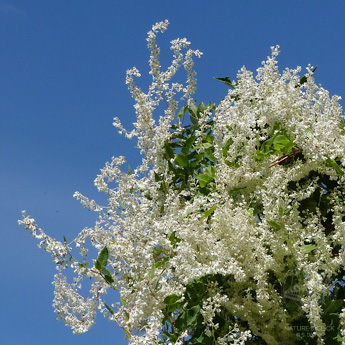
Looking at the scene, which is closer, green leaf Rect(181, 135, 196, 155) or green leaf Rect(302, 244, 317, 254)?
green leaf Rect(302, 244, 317, 254)

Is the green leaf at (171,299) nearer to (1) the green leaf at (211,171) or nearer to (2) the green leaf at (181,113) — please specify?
(1) the green leaf at (211,171)

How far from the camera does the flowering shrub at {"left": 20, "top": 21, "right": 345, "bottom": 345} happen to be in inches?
126

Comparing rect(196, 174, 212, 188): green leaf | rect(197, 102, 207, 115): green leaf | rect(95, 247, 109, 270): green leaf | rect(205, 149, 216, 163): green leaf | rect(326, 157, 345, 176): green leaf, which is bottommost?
rect(326, 157, 345, 176): green leaf

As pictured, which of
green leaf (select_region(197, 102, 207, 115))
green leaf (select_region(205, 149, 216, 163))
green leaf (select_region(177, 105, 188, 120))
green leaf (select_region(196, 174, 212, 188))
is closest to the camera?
green leaf (select_region(196, 174, 212, 188))

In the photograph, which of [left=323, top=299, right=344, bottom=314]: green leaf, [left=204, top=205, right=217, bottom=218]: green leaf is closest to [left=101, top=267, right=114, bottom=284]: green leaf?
[left=204, top=205, right=217, bottom=218]: green leaf

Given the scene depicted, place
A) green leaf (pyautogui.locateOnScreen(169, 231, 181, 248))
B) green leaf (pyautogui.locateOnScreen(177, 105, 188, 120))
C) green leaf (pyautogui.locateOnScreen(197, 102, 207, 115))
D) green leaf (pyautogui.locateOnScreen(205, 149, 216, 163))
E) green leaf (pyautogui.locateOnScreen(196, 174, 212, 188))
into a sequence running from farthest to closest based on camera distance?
green leaf (pyautogui.locateOnScreen(197, 102, 207, 115))
green leaf (pyautogui.locateOnScreen(177, 105, 188, 120))
green leaf (pyautogui.locateOnScreen(205, 149, 216, 163))
green leaf (pyautogui.locateOnScreen(196, 174, 212, 188))
green leaf (pyautogui.locateOnScreen(169, 231, 181, 248))

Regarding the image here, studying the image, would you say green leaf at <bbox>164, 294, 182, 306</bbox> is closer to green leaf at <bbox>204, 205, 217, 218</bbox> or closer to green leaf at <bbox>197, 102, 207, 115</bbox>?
green leaf at <bbox>204, 205, 217, 218</bbox>

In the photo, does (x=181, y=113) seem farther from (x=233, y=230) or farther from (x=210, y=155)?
(x=233, y=230)

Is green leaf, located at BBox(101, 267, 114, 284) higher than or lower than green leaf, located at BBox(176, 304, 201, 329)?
higher

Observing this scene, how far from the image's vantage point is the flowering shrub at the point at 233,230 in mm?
3207

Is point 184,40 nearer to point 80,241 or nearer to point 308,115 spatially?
point 308,115

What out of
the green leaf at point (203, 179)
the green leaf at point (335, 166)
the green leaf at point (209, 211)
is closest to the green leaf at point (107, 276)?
the green leaf at point (209, 211)

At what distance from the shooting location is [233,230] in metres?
3.31

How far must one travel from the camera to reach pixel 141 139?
13.4 ft
